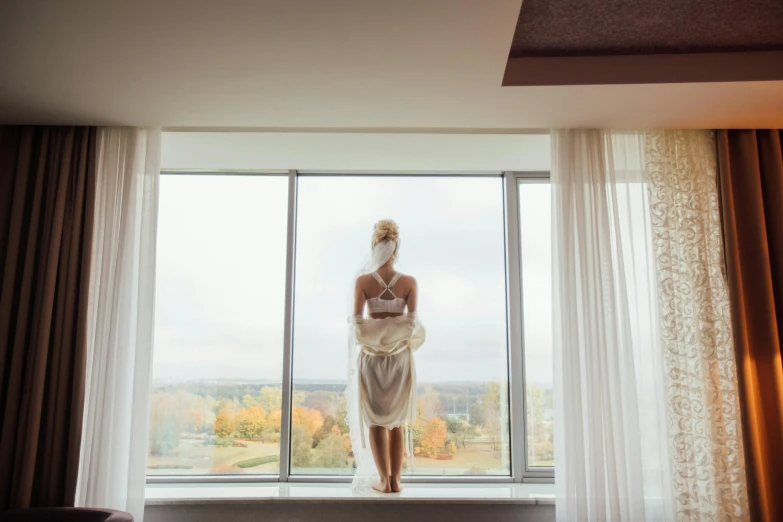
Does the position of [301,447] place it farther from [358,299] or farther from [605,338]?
[605,338]

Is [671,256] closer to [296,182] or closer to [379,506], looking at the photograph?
[379,506]

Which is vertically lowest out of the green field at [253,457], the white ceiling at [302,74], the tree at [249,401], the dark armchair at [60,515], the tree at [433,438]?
the dark armchair at [60,515]

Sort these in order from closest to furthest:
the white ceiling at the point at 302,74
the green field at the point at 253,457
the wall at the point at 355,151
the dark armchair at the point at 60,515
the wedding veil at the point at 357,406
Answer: the white ceiling at the point at 302,74 < the dark armchair at the point at 60,515 < the wedding veil at the point at 357,406 < the wall at the point at 355,151 < the green field at the point at 253,457

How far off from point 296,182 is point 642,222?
2.18m

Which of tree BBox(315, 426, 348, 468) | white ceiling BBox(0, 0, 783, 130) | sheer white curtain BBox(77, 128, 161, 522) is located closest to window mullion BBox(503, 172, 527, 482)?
white ceiling BBox(0, 0, 783, 130)

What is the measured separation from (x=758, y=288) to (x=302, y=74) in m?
A: 2.53

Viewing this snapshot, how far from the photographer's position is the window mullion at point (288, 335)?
366 cm

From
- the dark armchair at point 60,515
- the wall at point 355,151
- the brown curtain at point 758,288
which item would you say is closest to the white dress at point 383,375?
the wall at point 355,151

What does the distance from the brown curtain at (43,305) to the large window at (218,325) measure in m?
0.80

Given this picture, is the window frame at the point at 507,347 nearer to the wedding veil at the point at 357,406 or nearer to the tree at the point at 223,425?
the tree at the point at 223,425

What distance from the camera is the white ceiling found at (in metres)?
2.18

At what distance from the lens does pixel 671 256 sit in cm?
311

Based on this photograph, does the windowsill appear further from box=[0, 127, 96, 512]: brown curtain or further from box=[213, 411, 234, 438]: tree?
box=[0, 127, 96, 512]: brown curtain

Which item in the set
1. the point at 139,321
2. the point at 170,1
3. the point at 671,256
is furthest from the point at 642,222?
the point at 139,321
